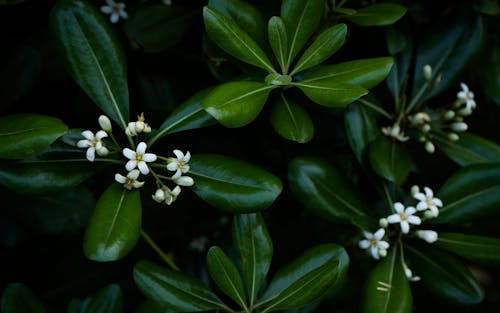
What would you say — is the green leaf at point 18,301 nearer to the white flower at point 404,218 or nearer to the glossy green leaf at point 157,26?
the glossy green leaf at point 157,26

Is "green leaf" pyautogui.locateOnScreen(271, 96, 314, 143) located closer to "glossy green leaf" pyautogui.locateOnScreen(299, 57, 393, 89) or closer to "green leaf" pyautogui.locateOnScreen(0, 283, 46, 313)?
"glossy green leaf" pyautogui.locateOnScreen(299, 57, 393, 89)

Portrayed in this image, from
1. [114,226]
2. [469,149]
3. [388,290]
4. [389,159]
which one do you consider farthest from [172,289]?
[469,149]

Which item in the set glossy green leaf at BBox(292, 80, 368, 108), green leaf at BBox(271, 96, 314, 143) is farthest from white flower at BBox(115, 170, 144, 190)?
glossy green leaf at BBox(292, 80, 368, 108)

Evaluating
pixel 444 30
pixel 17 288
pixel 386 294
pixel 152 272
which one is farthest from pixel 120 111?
pixel 444 30

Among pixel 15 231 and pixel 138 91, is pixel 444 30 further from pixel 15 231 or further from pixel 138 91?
pixel 15 231

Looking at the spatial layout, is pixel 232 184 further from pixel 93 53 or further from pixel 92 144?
pixel 93 53

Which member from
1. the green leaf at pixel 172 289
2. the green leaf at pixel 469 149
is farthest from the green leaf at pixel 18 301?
the green leaf at pixel 469 149

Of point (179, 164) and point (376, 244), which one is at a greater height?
point (179, 164)
